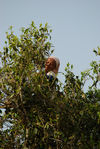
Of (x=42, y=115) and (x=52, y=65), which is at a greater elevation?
(x=52, y=65)

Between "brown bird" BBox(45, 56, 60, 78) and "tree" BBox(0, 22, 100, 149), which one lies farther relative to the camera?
"brown bird" BBox(45, 56, 60, 78)

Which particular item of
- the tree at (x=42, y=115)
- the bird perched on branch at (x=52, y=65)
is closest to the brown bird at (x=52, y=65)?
the bird perched on branch at (x=52, y=65)

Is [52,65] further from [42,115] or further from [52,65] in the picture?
[42,115]

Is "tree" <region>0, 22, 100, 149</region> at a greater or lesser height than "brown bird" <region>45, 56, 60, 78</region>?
lesser

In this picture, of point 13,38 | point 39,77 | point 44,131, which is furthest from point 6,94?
point 13,38

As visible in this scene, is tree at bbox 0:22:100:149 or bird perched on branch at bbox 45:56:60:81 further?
bird perched on branch at bbox 45:56:60:81

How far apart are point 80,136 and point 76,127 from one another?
23 cm

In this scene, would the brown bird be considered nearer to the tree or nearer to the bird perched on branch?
the bird perched on branch

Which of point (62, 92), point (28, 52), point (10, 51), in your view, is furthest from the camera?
point (10, 51)

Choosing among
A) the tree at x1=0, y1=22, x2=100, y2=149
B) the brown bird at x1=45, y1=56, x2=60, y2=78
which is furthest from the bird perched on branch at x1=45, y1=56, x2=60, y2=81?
the tree at x1=0, y1=22, x2=100, y2=149

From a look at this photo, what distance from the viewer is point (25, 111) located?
17.1ft

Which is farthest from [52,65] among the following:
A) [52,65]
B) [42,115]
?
[42,115]

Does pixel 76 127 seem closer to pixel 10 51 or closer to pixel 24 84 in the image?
pixel 24 84

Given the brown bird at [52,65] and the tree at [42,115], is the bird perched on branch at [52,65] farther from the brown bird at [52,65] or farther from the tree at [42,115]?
A: the tree at [42,115]
